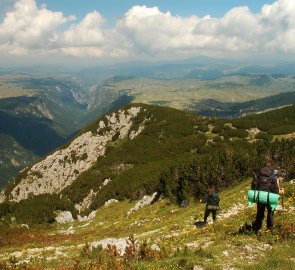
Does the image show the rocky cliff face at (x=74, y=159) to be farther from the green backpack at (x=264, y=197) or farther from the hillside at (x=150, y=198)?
the green backpack at (x=264, y=197)

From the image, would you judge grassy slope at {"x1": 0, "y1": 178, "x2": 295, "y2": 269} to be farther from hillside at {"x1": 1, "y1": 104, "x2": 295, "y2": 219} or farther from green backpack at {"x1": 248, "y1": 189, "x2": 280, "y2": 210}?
hillside at {"x1": 1, "y1": 104, "x2": 295, "y2": 219}

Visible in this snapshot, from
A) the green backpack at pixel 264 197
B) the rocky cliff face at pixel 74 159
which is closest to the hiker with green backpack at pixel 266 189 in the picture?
the green backpack at pixel 264 197

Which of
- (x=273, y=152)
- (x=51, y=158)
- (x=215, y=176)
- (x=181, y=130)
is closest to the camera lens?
(x=215, y=176)

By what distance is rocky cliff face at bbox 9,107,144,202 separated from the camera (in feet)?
275

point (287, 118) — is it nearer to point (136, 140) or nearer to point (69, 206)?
point (136, 140)

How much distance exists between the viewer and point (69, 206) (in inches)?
2250

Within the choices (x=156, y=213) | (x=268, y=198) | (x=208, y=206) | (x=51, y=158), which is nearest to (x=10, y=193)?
(x=51, y=158)

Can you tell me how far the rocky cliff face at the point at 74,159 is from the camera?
275ft

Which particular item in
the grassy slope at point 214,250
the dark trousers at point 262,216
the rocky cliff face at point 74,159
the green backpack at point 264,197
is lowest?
the rocky cliff face at point 74,159

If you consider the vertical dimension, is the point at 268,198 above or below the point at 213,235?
above

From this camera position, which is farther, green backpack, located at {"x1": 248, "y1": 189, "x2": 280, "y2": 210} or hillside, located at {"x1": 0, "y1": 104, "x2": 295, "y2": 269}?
hillside, located at {"x1": 0, "y1": 104, "x2": 295, "y2": 269}

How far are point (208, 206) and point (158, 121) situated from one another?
70.7 metres

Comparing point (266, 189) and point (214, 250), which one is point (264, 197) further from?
point (214, 250)

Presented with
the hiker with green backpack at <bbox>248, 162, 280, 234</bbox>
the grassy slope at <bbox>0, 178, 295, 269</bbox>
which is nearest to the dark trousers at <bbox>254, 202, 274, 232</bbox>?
the hiker with green backpack at <bbox>248, 162, 280, 234</bbox>
